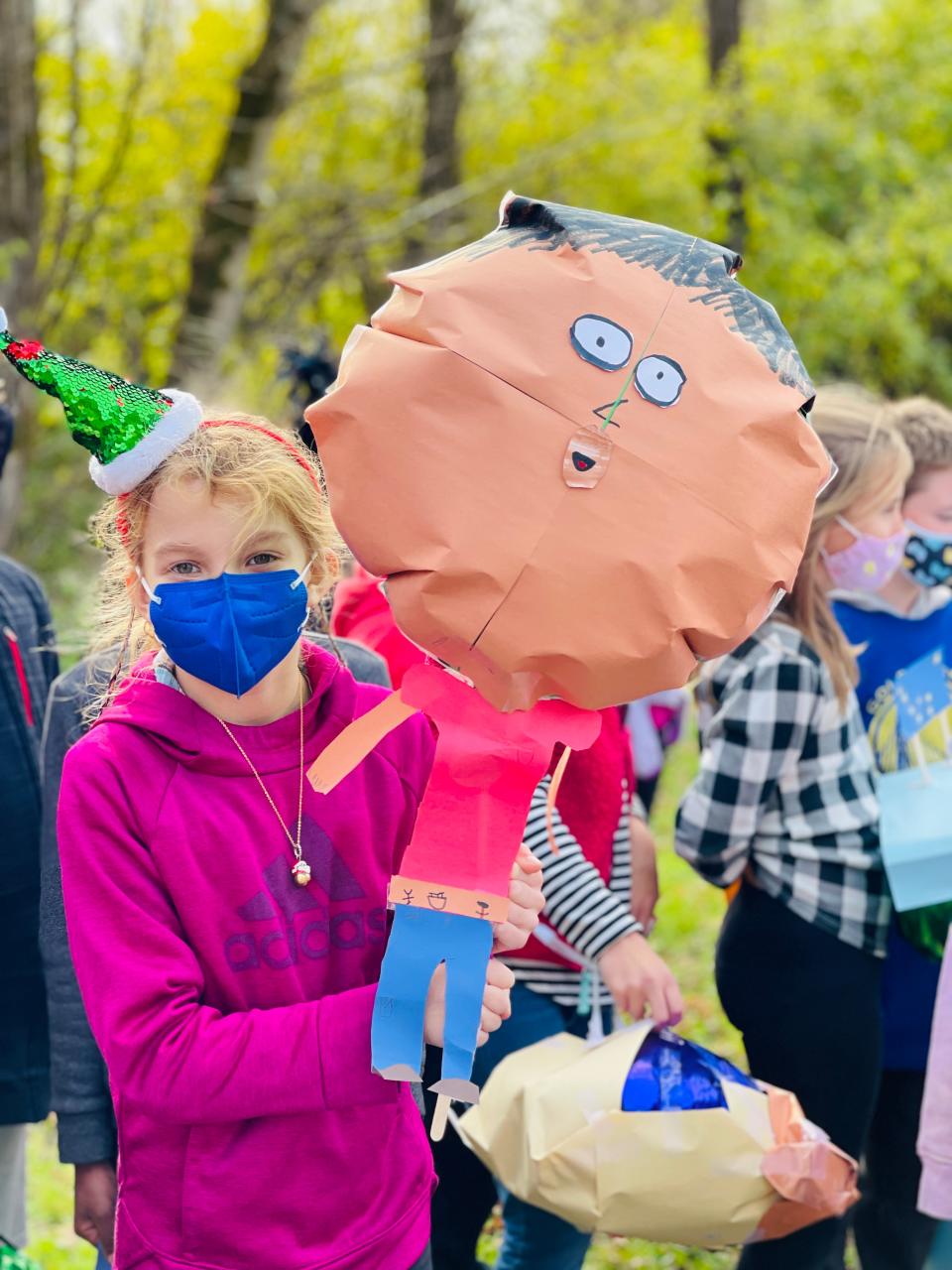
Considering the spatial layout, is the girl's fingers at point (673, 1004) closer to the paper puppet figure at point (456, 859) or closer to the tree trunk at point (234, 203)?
the paper puppet figure at point (456, 859)

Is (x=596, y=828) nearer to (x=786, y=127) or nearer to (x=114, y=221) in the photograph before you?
(x=114, y=221)

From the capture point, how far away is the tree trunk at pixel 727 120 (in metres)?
12.1

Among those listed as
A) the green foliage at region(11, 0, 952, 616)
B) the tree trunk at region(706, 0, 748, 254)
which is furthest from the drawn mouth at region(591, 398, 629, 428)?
the tree trunk at region(706, 0, 748, 254)

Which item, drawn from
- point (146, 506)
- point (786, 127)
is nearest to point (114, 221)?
point (146, 506)

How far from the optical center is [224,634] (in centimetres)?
160

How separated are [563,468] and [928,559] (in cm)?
172

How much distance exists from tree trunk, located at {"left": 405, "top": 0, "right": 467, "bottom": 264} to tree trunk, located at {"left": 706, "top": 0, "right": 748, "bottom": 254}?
292 cm

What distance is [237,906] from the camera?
5.19 ft

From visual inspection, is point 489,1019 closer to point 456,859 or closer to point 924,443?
point 456,859

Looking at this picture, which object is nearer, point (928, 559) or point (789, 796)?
point (789, 796)

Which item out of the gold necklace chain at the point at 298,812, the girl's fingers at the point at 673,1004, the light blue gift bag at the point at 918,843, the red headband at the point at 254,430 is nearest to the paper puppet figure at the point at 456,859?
the gold necklace chain at the point at 298,812

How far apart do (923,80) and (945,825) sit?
1406 centimetres

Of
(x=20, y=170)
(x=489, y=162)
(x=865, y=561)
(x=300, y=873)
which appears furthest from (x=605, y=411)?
(x=489, y=162)

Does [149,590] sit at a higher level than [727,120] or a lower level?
lower
